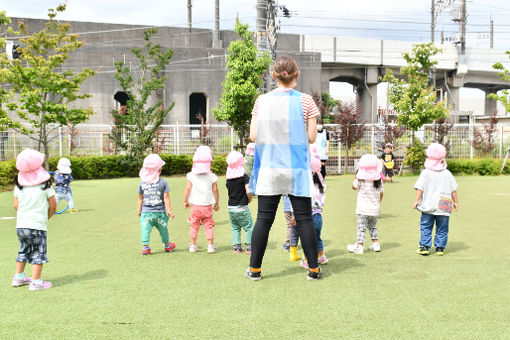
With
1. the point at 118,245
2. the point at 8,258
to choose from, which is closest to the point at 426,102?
the point at 118,245

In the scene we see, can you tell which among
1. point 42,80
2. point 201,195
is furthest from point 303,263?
point 42,80

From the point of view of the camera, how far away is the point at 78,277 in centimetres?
467

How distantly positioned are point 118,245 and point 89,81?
23.4 m

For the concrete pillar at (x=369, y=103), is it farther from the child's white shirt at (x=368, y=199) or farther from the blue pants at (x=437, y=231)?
the blue pants at (x=437, y=231)

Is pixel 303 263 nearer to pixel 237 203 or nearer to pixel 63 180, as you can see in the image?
pixel 237 203

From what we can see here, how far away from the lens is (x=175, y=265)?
5156 mm

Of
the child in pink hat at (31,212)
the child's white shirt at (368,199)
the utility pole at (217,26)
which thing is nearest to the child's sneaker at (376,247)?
the child's white shirt at (368,199)

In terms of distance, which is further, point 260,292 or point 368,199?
point 368,199

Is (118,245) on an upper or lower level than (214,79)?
lower

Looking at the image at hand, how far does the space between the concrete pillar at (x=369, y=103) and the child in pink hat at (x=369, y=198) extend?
1296 inches

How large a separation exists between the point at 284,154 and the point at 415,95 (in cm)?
1772

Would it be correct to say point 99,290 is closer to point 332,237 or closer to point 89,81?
point 332,237

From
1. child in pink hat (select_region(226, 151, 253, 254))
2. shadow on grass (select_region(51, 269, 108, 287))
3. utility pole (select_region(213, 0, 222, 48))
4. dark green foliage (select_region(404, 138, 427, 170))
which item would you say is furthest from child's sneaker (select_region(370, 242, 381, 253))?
utility pole (select_region(213, 0, 222, 48))

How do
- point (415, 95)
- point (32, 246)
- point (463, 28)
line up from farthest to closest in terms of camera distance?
point (463, 28) < point (415, 95) < point (32, 246)
